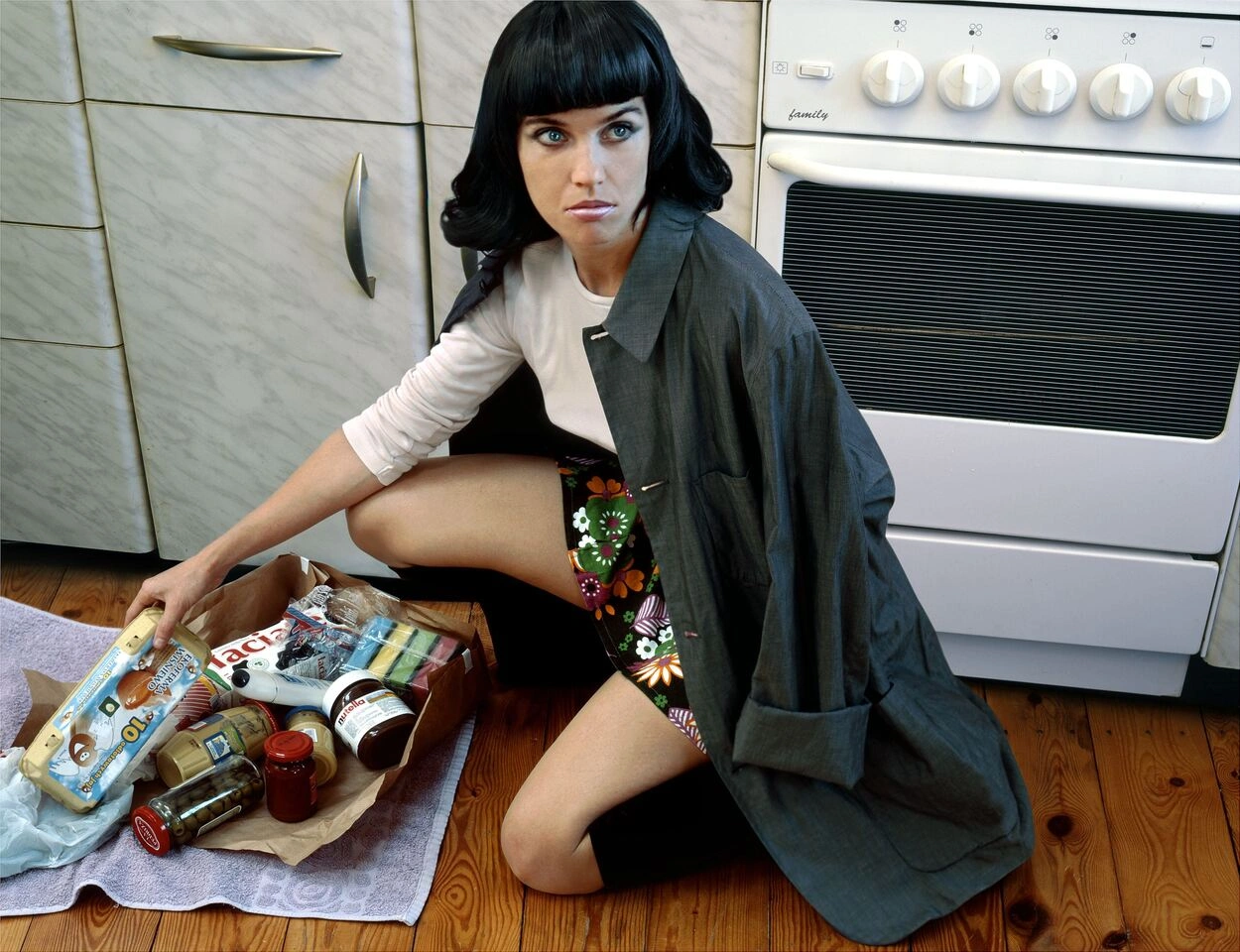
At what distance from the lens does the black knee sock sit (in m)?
1.42

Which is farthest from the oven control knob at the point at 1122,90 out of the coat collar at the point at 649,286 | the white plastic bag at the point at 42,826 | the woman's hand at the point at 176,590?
the white plastic bag at the point at 42,826

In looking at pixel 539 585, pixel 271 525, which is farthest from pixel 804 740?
pixel 271 525

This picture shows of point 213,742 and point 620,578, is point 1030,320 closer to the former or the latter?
point 620,578

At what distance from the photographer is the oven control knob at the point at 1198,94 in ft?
4.66

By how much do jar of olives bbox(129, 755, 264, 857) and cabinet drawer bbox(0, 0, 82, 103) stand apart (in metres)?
0.86

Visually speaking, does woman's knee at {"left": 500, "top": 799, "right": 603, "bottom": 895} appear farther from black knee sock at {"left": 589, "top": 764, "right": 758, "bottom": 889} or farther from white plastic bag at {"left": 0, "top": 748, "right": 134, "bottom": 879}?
white plastic bag at {"left": 0, "top": 748, "right": 134, "bottom": 879}

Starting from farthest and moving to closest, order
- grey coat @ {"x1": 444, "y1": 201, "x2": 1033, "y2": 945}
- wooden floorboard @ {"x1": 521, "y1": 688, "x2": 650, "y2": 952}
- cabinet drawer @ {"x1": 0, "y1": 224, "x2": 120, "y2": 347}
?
cabinet drawer @ {"x1": 0, "y1": 224, "x2": 120, "y2": 347}
wooden floorboard @ {"x1": 521, "y1": 688, "x2": 650, "y2": 952}
grey coat @ {"x1": 444, "y1": 201, "x2": 1033, "y2": 945}

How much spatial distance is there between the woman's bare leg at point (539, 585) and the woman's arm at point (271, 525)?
0.06 m

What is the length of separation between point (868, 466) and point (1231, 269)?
1.73ft

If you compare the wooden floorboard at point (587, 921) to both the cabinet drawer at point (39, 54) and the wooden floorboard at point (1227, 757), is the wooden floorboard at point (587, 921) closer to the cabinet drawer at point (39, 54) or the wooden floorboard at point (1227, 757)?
the wooden floorboard at point (1227, 757)

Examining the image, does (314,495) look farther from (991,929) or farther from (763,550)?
(991,929)

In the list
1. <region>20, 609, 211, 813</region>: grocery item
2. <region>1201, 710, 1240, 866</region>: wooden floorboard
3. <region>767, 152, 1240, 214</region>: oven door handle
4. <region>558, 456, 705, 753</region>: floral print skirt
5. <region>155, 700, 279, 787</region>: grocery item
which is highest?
<region>767, 152, 1240, 214</region>: oven door handle

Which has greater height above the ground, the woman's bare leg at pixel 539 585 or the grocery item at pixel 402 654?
the woman's bare leg at pixel 539 585

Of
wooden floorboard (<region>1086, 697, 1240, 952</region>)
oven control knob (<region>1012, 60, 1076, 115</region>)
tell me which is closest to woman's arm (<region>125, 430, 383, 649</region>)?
oven control knob (<region>1012, 60, 1076, 115</region>)
